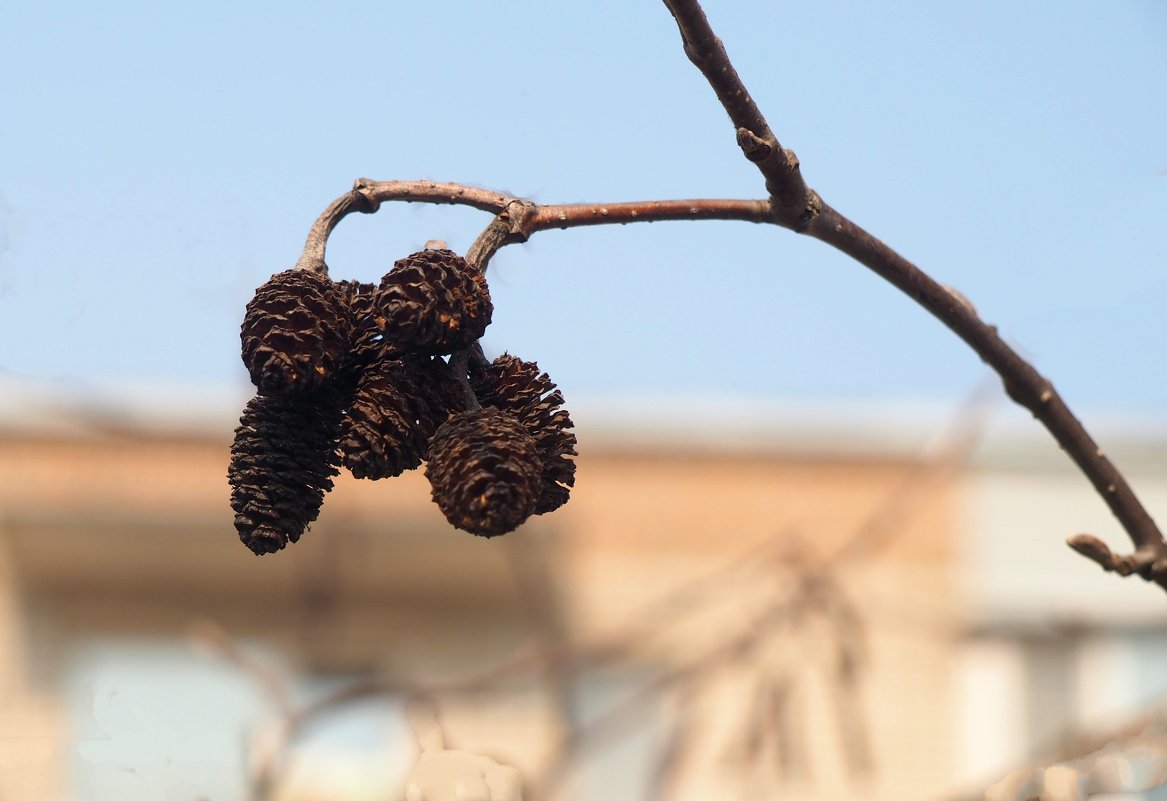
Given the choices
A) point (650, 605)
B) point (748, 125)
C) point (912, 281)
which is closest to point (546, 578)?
point (650, 605)

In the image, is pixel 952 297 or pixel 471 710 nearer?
pixel 952 297

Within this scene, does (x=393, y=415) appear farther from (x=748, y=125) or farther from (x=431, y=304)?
(x=748, y=125)

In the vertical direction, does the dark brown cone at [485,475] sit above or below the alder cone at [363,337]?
below

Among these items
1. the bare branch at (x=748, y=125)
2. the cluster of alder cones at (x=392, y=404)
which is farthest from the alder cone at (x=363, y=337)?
the bare branch at (x=748, y=125)

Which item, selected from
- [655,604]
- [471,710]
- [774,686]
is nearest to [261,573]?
[471,710]

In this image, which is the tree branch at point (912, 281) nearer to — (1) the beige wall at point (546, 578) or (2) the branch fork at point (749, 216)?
(2) the branch fork at point (749, 216)

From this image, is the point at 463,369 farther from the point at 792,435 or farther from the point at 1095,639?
the point at 1095,639
